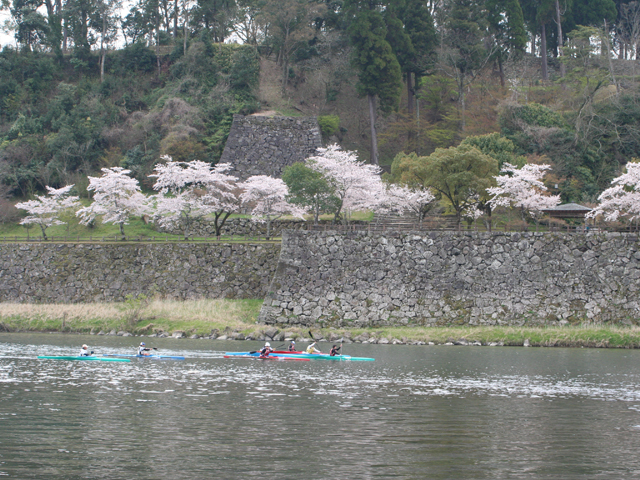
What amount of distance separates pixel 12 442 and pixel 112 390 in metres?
7.11

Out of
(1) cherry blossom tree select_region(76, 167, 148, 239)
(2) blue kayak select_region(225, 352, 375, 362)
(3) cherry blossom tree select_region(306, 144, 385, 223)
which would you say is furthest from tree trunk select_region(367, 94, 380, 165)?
(2) blue kayak select_region(225, 352, 375, 362)

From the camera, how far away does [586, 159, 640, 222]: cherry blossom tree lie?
40719 millimetres

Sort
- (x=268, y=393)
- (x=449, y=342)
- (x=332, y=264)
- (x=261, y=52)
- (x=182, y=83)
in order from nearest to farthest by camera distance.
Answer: (x=268, y=393) → (x=449, y=342) → (x=332, y=264) → (x=182, y=83) → (x=261, y=52)

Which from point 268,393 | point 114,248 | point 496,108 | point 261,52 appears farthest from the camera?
point 261,52

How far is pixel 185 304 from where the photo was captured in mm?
42531

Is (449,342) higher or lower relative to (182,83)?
lower

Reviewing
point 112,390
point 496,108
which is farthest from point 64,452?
point 496,108

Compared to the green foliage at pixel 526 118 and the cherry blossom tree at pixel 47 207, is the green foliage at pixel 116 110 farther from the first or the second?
the green foliage at pixel 526 118

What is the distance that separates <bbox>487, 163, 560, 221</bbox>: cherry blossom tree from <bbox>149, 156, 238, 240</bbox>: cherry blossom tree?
19.2 metres

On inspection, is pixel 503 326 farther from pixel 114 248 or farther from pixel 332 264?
pixel 114 248

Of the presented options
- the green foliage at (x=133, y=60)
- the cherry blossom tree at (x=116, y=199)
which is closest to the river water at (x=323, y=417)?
the cherry blossom tree at (x=116, y=199)

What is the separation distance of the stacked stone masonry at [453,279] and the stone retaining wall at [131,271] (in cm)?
465

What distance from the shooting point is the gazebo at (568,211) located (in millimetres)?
44438

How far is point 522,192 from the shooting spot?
148 feet
